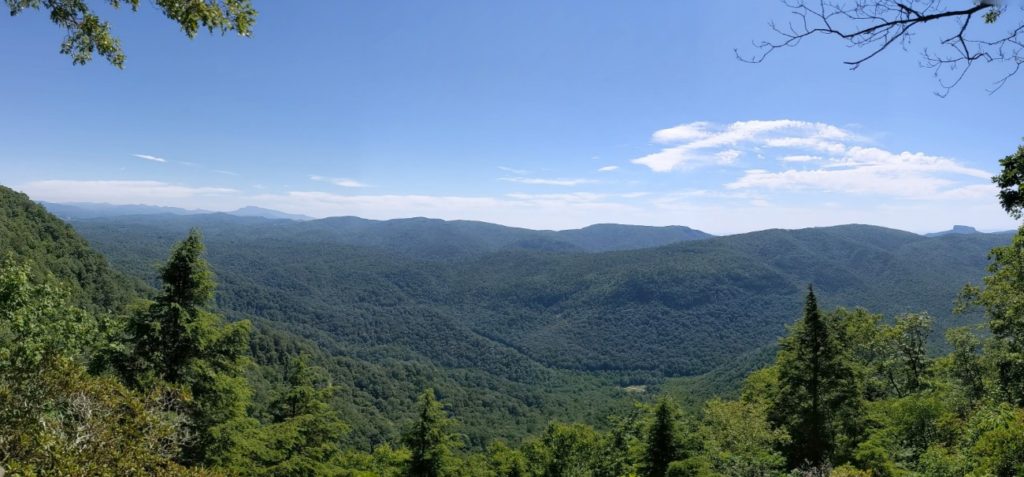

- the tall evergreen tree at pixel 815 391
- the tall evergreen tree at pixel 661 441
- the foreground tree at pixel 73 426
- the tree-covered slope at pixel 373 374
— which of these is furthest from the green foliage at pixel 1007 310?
the tree-covered slope at pixel 373 374

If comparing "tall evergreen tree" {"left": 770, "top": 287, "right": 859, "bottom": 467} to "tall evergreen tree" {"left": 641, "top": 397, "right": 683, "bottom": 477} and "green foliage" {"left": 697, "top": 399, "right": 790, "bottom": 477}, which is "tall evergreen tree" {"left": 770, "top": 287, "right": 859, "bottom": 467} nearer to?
"green foliage" {"left": 697, "top": 399, "right": 790, "bottom": 477}

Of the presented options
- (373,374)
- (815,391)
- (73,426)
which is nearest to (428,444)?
(73,426)

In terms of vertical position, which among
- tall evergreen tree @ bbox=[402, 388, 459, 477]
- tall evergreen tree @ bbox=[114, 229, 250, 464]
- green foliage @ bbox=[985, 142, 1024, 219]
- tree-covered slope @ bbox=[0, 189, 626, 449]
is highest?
green foliage @ bbox=[985, 142, 1024, 219]

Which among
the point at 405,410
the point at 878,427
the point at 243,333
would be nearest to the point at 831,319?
the point at 878,427

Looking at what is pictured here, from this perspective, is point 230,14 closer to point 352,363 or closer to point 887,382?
point 887,382

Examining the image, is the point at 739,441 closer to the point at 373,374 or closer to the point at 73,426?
the point at 73,426

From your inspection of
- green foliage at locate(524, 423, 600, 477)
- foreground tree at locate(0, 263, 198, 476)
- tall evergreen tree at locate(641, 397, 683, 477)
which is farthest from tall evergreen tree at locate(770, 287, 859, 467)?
foreground tree at locate(0, 263, 198, 476)
